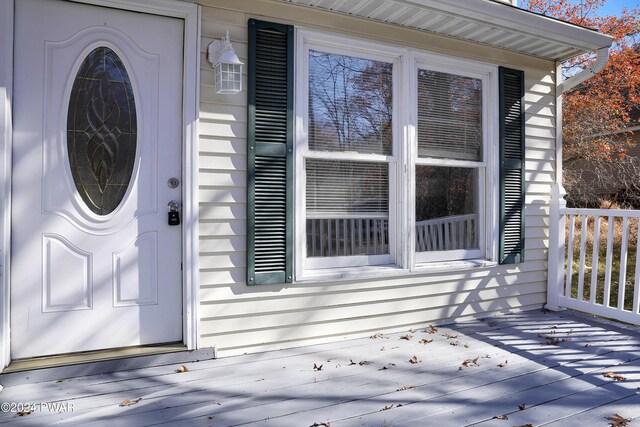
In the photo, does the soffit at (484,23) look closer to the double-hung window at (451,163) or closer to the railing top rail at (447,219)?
the double-hung window at (451,163)

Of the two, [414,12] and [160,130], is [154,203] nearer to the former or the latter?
[160,130]

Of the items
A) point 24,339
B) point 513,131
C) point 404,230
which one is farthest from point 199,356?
point 513,131

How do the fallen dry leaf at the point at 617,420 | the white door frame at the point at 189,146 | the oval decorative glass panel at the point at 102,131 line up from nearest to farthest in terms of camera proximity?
1. the fallen dry leaf at the point at 617,420
2. the oval decorative glass panel at the point at 102,131
3. the white door frame at the point at 189,146

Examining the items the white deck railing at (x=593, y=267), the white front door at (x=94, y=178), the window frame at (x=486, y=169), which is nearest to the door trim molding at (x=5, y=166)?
the white front door at (x=94, y=178)

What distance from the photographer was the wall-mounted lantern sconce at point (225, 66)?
2707 mm

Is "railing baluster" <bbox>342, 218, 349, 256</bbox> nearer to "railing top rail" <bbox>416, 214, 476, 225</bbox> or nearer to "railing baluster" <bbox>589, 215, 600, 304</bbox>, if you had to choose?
"railing top rail" <bbox>416, 214, 476, 225</bbox>

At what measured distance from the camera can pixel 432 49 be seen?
3.61m

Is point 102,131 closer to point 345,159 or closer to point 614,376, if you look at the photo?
point 345,159

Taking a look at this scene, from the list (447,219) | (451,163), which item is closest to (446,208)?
(447,219)

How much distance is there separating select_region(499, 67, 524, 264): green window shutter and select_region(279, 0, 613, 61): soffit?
0.31 meters

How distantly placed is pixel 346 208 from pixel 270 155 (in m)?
0.71

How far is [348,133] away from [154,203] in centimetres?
146

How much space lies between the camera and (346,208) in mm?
3324

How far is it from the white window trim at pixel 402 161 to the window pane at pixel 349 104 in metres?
0.06
